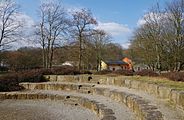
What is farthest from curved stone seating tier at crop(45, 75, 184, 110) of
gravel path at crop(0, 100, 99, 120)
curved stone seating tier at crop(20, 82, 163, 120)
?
gravel path at crop(0, 100, 99, 120)

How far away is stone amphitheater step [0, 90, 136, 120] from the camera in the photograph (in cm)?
916

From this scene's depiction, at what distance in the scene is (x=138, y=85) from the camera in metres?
13.7

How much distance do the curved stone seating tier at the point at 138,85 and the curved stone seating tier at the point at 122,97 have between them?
70 cm

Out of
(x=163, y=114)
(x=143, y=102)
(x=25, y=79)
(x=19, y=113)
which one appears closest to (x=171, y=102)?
(x=143, y=102)

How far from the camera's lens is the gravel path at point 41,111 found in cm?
1129

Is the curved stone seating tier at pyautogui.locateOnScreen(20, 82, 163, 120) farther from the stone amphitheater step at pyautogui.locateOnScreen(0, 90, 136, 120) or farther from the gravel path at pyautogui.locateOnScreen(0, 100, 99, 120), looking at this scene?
the gravel path at pyautogui.locateOnScreen(0, 100, 99, 120)

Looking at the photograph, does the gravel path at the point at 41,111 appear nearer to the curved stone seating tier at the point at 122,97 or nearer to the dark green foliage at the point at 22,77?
the curved stone seating tier at the point at 122,97

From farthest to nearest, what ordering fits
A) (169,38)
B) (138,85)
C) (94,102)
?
(169,38), (138,85), (94,102)

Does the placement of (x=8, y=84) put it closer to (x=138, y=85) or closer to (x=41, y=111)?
(x=41, y=111)

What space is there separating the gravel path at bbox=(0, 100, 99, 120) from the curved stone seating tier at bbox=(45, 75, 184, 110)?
243 cm

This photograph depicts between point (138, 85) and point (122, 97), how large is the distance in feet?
6.96

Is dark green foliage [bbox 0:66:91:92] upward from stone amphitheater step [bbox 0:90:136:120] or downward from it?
upward

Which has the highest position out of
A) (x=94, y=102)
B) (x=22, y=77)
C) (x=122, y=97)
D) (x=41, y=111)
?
(x=22, y=77)

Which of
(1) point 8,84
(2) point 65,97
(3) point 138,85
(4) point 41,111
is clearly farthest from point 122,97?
(1) point 8,84
